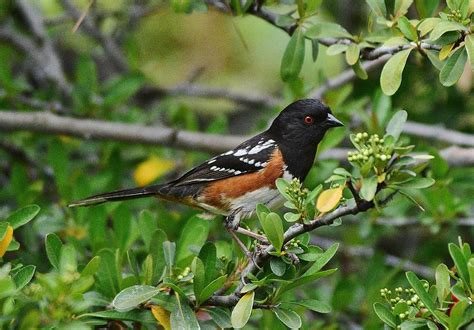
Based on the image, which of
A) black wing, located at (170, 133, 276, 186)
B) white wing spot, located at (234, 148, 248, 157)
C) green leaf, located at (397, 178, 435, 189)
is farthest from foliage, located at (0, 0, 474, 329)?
white wing spot, located at (234, 148, 248, 157)

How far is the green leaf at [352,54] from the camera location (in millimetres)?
3168

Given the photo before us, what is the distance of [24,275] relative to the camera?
8.48 ft

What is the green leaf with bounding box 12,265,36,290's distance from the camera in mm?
2566

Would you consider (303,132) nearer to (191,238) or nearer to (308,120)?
(308,120)

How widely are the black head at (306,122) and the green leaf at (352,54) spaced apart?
0.60 metres

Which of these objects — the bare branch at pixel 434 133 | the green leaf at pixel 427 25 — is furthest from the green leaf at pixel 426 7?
the bare branch at pixel 434 133

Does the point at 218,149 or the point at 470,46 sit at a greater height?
the point at 470,46

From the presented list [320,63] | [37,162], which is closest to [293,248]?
[37,162]

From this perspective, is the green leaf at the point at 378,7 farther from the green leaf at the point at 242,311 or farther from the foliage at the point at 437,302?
the green leaf at the point at 242,311

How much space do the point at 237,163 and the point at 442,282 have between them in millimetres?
1406

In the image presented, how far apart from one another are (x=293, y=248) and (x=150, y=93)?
315cm

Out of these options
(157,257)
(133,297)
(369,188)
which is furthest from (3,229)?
(369,188)

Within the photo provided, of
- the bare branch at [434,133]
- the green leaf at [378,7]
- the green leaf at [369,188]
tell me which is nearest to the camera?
the green leaf at [369,188]

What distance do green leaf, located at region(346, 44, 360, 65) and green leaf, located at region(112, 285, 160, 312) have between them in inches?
43.5
